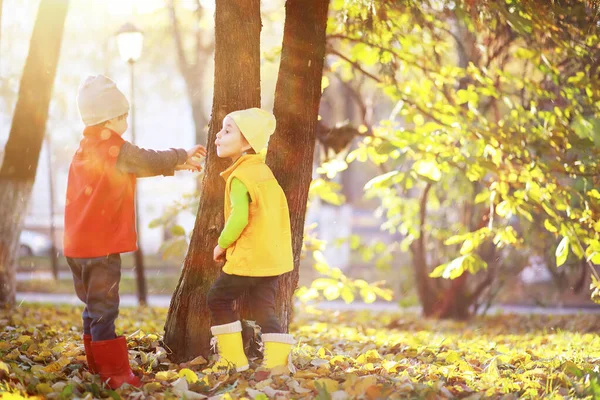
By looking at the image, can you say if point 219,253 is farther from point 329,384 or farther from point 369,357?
point 369,357

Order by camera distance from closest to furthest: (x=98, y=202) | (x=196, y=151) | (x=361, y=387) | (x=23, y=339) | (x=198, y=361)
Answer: (x=361, y=387) → (x=98, y=202) → (x=196, y=151) → (x=198, y=361) → (x=23, y=339)

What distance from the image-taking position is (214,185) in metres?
4.61

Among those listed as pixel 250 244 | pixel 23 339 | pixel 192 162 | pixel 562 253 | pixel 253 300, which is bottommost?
pixel 23 339

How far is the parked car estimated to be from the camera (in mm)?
25234

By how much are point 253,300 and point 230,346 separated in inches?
11.6

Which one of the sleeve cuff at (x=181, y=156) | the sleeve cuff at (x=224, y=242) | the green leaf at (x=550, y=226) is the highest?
the sleeve cuff at (x=181, y=156)

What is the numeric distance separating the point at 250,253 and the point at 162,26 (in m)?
16.4

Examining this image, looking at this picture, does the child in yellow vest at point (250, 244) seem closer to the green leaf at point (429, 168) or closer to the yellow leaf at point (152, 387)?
the yellow leaf at point (152, 387)

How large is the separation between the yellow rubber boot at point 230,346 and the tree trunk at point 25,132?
193 inches

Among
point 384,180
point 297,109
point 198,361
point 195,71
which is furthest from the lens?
point 195,71

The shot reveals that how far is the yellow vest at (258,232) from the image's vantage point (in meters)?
4.02

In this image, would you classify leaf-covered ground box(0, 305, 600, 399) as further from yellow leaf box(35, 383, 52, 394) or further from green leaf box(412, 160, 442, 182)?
green leaf box(412, 160, 442, 182)

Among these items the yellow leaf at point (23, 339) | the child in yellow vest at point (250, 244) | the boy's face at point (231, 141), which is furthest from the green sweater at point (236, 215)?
the yellow leaf at point (23, 339)

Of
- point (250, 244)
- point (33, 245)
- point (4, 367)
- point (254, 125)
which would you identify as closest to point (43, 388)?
point (4, 367)
